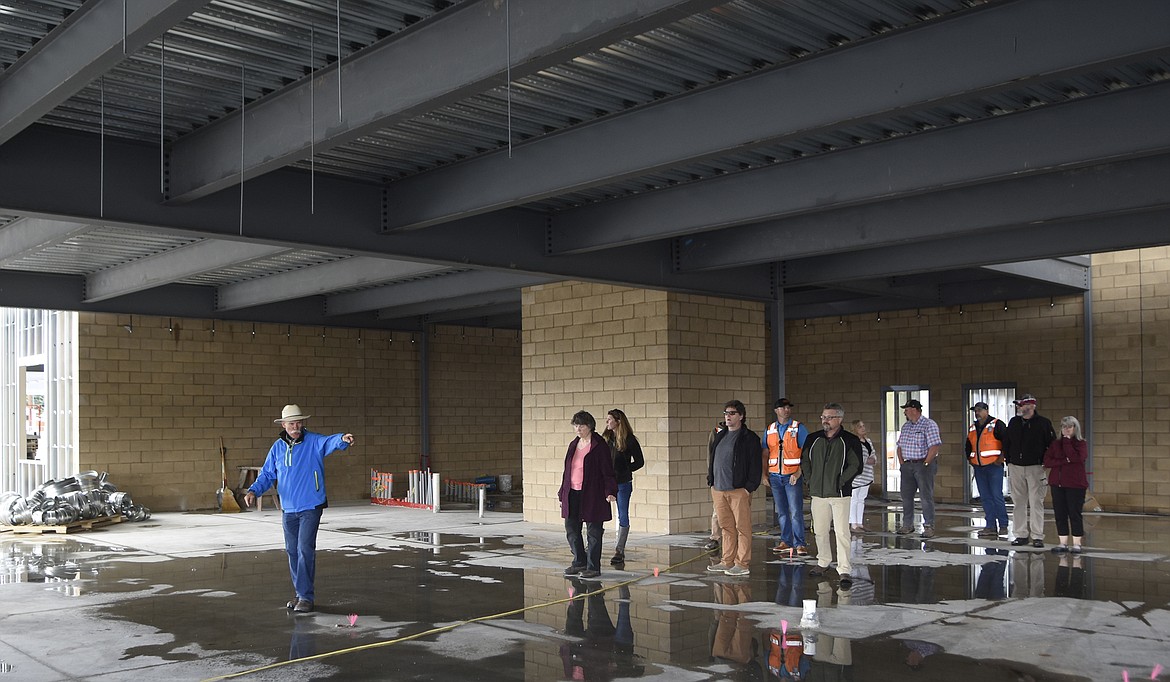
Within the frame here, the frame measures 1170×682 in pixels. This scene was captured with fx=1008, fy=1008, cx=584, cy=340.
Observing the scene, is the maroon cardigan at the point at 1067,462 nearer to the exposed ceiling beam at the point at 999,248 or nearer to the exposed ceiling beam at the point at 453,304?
the exposed ceiling beam at the point at 999,248

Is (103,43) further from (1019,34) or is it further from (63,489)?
(63,489)

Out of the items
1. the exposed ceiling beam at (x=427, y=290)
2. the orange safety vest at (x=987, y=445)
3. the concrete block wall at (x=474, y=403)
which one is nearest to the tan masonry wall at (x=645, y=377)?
the exposed ceiling beam at (x=427, y=290)

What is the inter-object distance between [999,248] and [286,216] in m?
9.01

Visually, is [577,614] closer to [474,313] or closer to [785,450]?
[785,450]

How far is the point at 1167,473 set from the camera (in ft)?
57.8

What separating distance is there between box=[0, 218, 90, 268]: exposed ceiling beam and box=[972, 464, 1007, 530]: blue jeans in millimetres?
12013

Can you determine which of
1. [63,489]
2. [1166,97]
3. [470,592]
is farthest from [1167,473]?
[63,489]

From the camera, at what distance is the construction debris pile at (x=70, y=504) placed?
1592 centimetres

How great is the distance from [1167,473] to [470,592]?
13.7 m

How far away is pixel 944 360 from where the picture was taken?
20281 mm

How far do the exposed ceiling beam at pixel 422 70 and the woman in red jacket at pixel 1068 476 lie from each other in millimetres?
8638

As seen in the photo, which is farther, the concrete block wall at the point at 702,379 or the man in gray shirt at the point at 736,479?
the concrete block wall at the point at 702,379

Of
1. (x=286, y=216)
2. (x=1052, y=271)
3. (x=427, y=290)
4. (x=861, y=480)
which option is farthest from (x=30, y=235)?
(x=1052, y=271)

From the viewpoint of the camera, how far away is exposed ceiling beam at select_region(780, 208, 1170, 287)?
12031 millimetres
